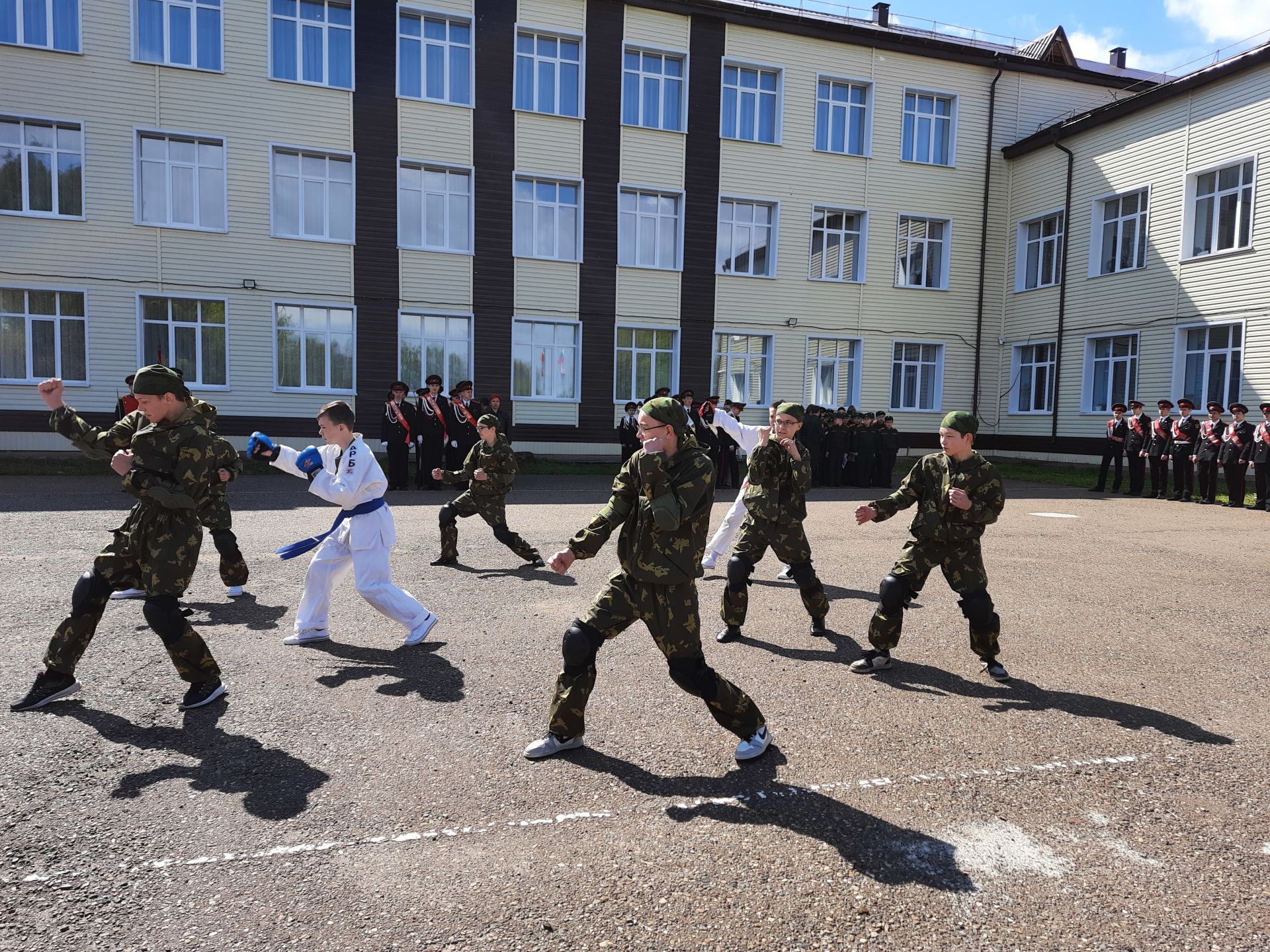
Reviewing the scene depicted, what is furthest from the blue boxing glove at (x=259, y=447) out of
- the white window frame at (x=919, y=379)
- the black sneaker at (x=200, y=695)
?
the white window frame at (x=919, y=379)

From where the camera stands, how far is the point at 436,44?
22.0 m

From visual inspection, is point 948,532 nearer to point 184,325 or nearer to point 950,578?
point 950,578

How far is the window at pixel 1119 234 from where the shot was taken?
23172mm

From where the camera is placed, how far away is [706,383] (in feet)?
81.8

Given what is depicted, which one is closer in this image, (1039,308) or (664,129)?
(664,129)

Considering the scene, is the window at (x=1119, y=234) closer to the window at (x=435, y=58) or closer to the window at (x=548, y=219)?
the window at (x=548, y=219)

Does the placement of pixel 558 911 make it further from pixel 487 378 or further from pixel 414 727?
pixel 487 378

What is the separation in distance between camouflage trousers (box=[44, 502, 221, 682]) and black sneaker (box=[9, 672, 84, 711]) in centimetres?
5

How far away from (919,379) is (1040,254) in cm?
548

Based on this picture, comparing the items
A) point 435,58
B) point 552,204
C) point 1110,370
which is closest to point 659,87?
point 552,204

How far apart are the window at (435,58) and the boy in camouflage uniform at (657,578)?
2086 cm

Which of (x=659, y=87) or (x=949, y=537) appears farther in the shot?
(x=659, y=87)

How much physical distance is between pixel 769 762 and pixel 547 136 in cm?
2180

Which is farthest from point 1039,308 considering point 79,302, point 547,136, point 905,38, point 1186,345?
point 79,302
